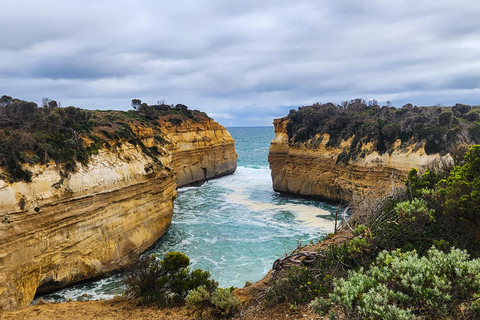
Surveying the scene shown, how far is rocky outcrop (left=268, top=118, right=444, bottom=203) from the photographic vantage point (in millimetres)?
22172

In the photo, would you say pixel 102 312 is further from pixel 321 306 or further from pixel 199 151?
pixel 199 151

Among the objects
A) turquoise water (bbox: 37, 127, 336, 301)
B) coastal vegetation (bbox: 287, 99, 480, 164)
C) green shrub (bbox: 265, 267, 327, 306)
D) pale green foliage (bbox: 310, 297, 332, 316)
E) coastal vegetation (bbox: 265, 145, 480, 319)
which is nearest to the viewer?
coastal vegetation (bbox: 265, 145, 480, 319)

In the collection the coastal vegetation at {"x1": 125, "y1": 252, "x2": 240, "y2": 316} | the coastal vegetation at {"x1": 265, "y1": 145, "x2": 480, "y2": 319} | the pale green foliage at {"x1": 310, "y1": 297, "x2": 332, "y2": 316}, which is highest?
the coastal vegetation at {"x1": 265, "y1": 145, "x2": 480, "y2": 319}

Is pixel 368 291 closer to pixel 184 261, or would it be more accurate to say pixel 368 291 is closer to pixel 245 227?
pixel 184 261

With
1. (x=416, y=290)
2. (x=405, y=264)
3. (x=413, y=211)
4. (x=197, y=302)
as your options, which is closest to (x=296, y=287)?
(x=197, y=302)

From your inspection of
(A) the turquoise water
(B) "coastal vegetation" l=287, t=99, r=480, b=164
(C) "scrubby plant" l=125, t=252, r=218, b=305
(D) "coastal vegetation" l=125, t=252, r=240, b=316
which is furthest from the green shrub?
(B) "coastal vegetation" l=287, t=99, r=480, b=164

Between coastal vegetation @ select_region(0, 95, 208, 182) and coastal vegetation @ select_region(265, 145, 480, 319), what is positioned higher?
coastal vegetation @ select_region(0, 95, 208, 182)

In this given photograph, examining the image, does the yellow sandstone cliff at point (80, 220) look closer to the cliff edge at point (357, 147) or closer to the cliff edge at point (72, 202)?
the cliff edge at point (72, 202)

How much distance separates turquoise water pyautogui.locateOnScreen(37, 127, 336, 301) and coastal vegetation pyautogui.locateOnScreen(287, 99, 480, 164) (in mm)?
5847

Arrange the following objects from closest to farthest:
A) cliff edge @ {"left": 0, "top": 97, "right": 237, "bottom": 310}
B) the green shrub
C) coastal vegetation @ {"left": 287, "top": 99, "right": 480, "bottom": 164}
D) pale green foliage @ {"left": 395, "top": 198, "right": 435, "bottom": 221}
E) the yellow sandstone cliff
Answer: the green shrub → pale green foliage @ {"left": 395, "top": 198, "right": 435, "bottom": 221} → the yellow sandstone cliff → cliff edge @ {"left": 0, "top": 97, "right": 237, "bottom": 310} → coastal vegetation @ {"left": 287, "top": 99, "right": 480, "bottom": 164}

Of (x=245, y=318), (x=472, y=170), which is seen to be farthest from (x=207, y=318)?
(x=472, y=170)

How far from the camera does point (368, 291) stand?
4480 mm

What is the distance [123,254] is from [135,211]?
2.13m

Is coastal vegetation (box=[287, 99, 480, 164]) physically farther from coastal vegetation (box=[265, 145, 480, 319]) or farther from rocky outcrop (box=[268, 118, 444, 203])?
coastal vegetation (box=[265, 145, 480, 319])
